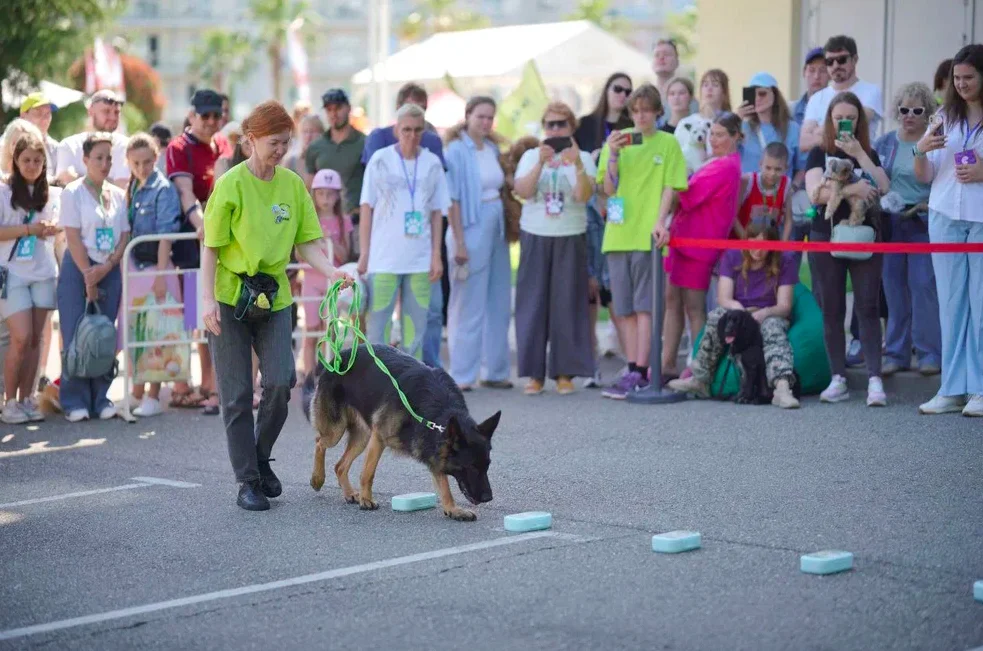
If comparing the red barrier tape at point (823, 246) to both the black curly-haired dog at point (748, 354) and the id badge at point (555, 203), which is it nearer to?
the black curly-haired dog at point (748, 354)

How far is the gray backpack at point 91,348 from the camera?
10.9m

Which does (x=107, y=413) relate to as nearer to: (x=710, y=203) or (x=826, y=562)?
(x=710, y=203)

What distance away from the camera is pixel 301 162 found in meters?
14.2

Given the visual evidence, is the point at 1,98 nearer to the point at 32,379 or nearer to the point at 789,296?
the point at 32,379

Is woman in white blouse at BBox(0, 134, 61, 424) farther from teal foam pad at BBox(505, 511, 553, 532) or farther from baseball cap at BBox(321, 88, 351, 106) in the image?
teal foam pad at BBox(505, 511, 553, 532)

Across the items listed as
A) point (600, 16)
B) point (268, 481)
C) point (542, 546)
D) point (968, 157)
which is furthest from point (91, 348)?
point (600, 16)

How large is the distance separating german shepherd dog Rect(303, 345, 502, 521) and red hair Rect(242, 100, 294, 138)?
1.31 meters

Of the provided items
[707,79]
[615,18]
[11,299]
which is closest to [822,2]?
[707,79]

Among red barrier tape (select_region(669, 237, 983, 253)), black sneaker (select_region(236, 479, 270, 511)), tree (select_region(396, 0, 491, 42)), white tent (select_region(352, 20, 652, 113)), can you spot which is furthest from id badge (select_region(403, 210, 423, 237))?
tree (select_region(396, 0, 491, 42))

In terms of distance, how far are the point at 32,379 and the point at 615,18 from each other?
3678 inches

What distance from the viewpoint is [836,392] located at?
36.6 ft

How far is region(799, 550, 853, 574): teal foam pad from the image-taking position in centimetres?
621

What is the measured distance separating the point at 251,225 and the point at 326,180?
15.2 feet

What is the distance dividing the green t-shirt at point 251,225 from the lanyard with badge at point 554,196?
13.8 feet
